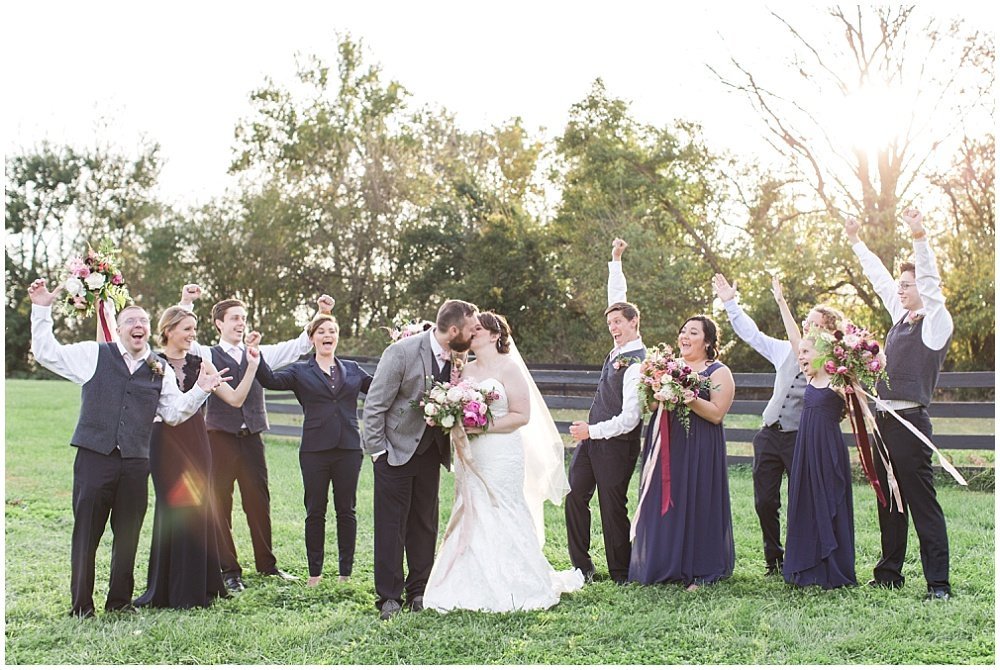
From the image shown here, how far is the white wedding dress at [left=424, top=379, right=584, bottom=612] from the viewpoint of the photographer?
6285mm

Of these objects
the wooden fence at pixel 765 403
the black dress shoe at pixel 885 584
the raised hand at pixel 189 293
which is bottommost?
the black dress shoe at pixel 885 584

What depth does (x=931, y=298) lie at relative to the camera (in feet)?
20.7

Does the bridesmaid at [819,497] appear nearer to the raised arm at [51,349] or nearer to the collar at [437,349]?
the collar at [437,349]

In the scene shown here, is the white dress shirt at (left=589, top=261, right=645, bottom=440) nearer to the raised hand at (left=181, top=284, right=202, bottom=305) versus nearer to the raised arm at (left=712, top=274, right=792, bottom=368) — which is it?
the raised arm at (left=712, top=274, right=792, bottom=368)

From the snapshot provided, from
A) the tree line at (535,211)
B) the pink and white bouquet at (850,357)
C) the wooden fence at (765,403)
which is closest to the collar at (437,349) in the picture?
the pink and white bouquet at (850,357)

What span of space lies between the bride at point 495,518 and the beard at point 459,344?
12 cm

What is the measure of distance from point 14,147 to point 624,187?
2139 centimetres

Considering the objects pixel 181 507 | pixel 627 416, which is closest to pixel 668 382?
pixel 627 416

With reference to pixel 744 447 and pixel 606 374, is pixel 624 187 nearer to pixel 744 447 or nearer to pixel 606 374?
pixel 744 447

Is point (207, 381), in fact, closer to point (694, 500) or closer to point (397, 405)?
point (397, 405)

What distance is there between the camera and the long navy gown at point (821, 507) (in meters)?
6.71

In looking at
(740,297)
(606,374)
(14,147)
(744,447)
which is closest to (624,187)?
(740,297)

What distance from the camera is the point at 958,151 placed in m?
19.5

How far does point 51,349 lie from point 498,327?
279cm
